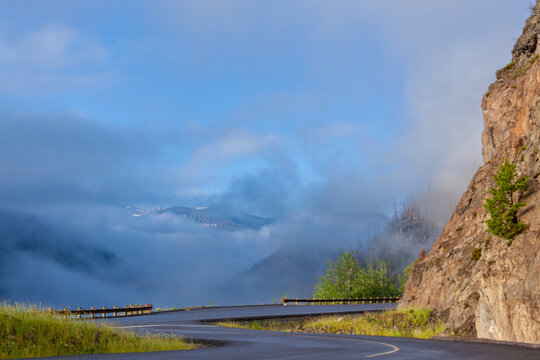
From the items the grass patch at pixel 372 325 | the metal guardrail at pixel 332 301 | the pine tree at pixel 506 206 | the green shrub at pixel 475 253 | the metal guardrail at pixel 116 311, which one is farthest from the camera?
the metal guardrail at pixel 332 301

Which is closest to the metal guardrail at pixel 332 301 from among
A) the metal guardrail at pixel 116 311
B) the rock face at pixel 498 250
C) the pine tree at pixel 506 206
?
the metal guardrail at pixel 116 311

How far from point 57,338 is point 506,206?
21193 mm

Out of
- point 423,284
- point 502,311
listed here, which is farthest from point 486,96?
point 502,311

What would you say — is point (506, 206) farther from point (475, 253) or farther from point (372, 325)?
point (372, 325)

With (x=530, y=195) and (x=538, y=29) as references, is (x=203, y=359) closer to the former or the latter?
(x=530, y=195)

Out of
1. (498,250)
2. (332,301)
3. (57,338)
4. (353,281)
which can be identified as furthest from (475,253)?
(353,281)

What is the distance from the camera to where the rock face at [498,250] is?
2592cm

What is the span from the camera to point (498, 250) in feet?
94.5

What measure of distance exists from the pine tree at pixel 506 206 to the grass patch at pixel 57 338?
15821 millimetres

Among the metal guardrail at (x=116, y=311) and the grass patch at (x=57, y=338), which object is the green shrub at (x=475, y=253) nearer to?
the grass patch at (x=57, y=338)

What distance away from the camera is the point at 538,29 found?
163 feet

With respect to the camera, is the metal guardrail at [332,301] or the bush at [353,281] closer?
the metal guardrail at [332,301]

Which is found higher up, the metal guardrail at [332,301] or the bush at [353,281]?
the bush at [353,281]

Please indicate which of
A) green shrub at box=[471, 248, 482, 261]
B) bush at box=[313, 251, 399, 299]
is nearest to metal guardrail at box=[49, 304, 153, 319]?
green shrub at box=[471, 248, 482, 261]
